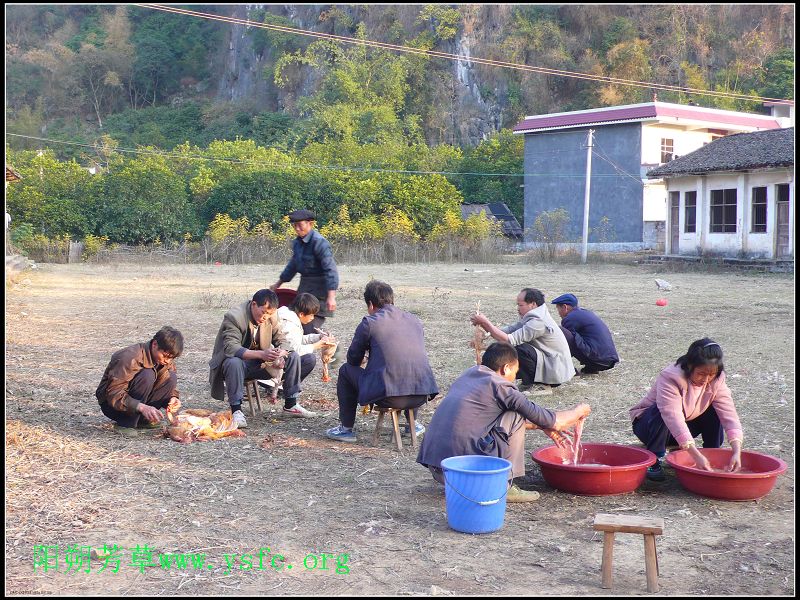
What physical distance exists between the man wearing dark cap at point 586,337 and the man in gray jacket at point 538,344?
27.1 inches

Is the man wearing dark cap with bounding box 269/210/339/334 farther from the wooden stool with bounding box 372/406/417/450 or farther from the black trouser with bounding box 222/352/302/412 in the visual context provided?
the wooden stool with bounding box 372/406/417/450

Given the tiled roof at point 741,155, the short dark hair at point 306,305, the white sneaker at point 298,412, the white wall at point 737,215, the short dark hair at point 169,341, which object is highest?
the tiled roof at point 741,155

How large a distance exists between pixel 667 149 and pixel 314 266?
31296 mm

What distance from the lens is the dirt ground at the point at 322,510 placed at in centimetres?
408

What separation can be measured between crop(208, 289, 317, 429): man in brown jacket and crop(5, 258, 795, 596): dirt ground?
44 cm

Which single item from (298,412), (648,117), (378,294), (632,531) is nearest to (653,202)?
(648,117)

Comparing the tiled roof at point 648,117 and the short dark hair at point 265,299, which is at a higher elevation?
the tiled roof at point 648,117

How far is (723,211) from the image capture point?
28.6 metres

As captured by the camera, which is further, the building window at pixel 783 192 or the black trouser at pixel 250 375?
the building window at pixel 783 192

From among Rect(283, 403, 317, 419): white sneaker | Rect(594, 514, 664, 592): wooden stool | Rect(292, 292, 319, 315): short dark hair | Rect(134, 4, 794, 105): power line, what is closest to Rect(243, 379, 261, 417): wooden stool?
Rect(283, 403, 317, 419): white sneaker

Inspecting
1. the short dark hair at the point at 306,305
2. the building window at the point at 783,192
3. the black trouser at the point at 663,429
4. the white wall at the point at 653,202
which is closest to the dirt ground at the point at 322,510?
the black trouser at the point at 663,429

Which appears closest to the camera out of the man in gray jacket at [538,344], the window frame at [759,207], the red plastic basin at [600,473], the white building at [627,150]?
the red plastic basin at [600,473]

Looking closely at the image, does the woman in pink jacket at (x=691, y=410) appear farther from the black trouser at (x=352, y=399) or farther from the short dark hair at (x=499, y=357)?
the black trouser at (x=352, y=399)

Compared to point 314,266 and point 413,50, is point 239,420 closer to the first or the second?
point 314,266
